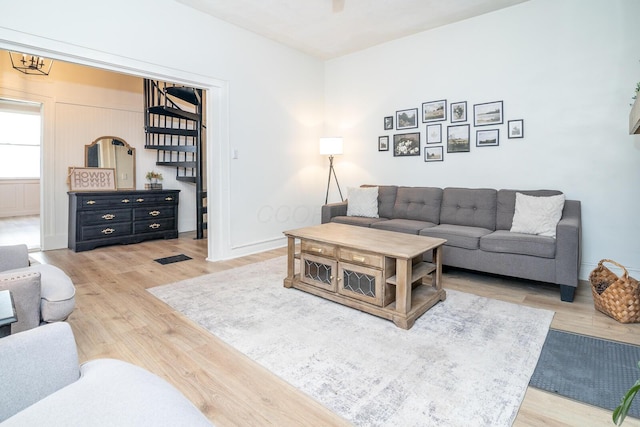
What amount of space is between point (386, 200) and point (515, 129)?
1679mm

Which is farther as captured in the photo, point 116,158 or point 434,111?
point 116,158

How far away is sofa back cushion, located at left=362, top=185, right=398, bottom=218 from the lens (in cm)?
440

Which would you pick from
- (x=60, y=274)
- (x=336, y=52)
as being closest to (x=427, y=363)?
(x=60, y=274)

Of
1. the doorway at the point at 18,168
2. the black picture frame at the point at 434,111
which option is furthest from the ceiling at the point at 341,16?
the doorway at the point at 18,168

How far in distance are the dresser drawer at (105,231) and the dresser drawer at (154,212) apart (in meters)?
0.19

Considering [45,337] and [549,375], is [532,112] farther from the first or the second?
[45,337]

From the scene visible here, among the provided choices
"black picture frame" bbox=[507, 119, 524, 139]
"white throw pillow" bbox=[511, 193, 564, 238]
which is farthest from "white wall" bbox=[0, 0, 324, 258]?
"white throw pillow" bbox=[511, 193, 564, 238]

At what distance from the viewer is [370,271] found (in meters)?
2.47

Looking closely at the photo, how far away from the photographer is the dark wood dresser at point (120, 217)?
4535 millimetres

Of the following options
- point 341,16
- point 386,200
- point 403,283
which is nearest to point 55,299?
point 403,283

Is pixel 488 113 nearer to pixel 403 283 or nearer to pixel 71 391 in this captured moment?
pixel 403 283

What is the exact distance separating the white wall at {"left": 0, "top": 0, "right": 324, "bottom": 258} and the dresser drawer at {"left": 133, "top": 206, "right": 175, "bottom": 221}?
3.25 ft

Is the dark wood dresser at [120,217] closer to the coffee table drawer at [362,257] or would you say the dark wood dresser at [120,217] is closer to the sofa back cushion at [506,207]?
the coffee table drawer at [362,257]

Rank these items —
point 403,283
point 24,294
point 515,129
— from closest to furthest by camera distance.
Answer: point 24,294 → point 403,283 → point 515,129
